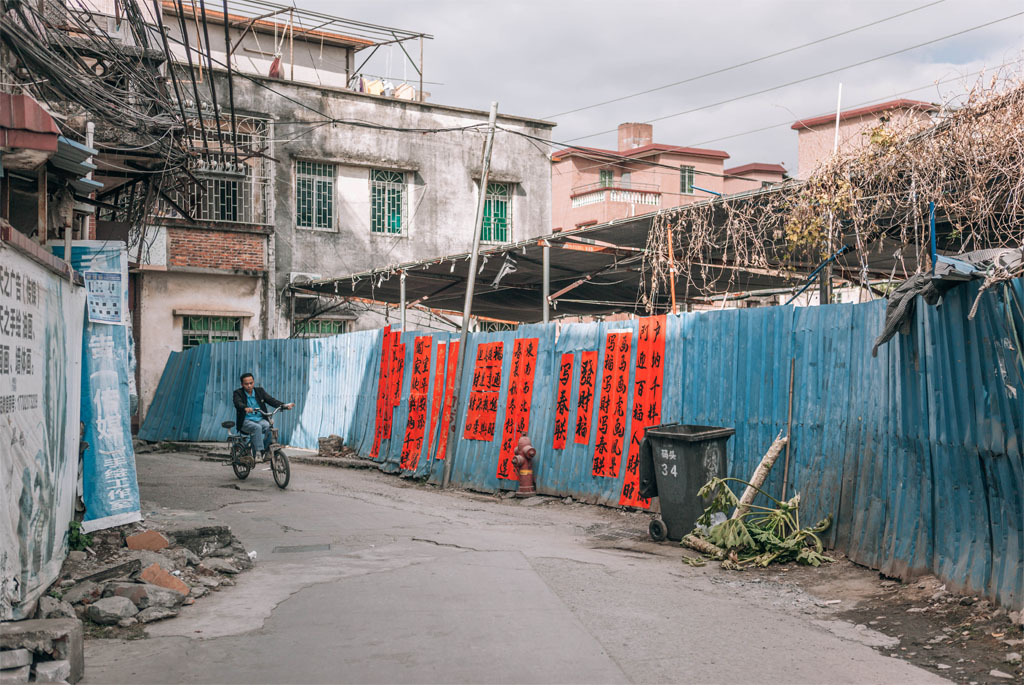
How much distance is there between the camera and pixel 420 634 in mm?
6195

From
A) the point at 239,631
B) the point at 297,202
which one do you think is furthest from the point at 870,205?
the point at 297,202

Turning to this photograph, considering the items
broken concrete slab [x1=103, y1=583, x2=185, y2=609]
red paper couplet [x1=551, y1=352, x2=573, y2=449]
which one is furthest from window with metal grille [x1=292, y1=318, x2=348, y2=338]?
broken concrete slab [x1=103, y1=583, x2=185, y2=609]

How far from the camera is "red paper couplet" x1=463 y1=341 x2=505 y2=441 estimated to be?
15.1 meters

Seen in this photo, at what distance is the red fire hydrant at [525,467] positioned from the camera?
13.8 m

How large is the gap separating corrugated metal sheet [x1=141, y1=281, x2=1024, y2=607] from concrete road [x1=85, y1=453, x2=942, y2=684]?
3.51 ft

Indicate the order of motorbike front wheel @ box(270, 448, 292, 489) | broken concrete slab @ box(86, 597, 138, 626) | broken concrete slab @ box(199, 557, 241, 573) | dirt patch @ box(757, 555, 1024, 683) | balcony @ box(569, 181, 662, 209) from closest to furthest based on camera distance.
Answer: dirt patch @ box(757, 555, 1024, 683), broken concrete slab @ box(86, 597, 138, 626), broken concrete slab @ box(199, 557, 241, 573), motorbike front wheel @ box(270, 448, 292, 489), balcony @ box(569, 181, 662, 209)

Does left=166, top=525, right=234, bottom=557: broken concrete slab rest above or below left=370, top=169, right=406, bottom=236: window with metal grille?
below

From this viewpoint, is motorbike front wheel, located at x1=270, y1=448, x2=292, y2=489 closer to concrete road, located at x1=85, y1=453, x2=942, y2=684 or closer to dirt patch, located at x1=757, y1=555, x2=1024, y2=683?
concrete road, located at x1=85, y1=453, x2=942, y2=684

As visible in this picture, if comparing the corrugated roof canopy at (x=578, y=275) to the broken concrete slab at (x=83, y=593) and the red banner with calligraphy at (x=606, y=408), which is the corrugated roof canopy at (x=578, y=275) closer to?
the red banner with calligraphy at (x=606, y=408)

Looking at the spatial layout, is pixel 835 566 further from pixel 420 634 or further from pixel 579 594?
pixel 420 634

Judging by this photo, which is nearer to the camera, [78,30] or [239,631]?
[239,631]

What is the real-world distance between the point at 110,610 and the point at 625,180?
1948 inches

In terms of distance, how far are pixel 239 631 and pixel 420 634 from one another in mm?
1301

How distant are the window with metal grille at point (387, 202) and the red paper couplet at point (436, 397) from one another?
38.7ft
